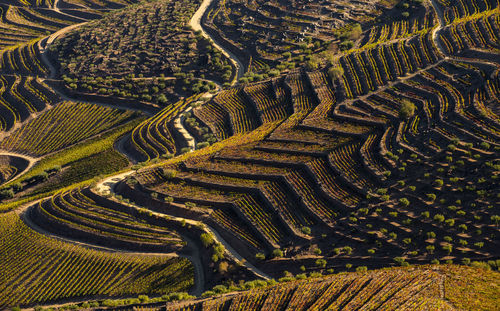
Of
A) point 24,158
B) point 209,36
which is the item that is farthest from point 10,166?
point 209,36

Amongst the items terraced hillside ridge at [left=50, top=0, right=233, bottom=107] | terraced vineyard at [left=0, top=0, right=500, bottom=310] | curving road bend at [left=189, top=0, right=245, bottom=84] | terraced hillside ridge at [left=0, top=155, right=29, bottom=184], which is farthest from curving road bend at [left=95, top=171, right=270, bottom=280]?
curving road bend at [left=189, top=0, right=245, bottom=84]

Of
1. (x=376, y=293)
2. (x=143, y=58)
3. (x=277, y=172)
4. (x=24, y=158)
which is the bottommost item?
(x=376, y=293)

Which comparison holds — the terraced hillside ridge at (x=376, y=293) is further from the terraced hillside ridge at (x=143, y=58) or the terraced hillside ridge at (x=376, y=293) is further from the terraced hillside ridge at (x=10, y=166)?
the terraced hillside ridge at (x=143, y=58)

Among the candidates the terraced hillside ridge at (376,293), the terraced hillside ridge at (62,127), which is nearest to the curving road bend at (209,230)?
the terraced hillside ridge at (376,293)

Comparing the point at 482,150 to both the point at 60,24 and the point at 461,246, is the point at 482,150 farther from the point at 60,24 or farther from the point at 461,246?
the point at 60,24

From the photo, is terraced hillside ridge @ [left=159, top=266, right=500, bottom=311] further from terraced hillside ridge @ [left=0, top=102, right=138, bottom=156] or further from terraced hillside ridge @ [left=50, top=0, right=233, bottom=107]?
terraced hillside ridge @ [left=50, top=0, right=233, bottom=107]

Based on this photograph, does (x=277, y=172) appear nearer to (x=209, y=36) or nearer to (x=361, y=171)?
(x=361, y=171)
